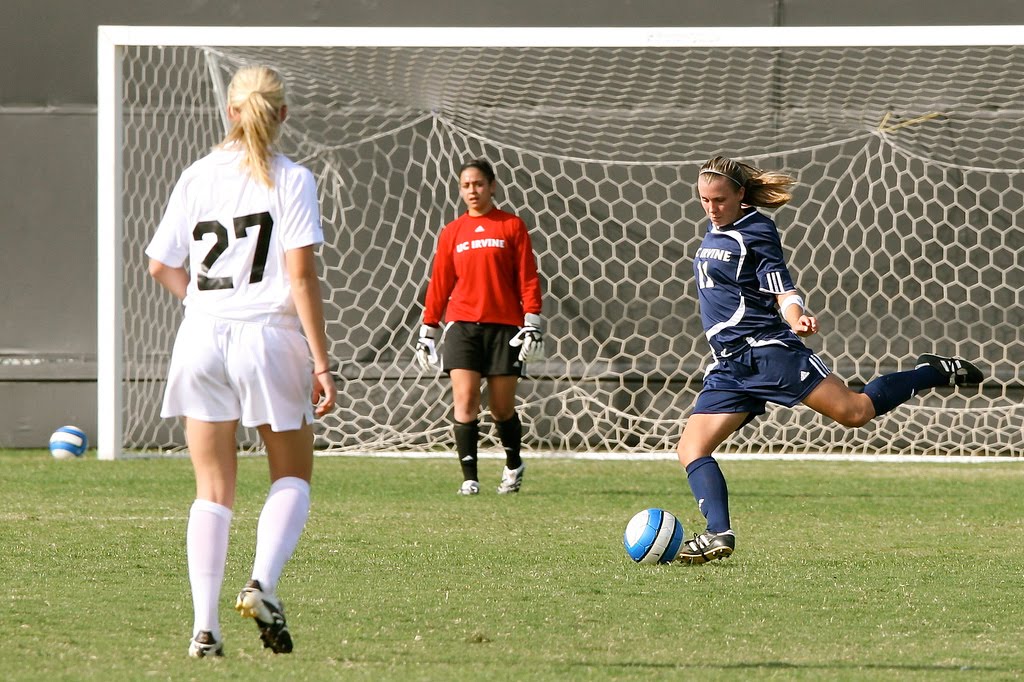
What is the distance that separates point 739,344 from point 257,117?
250 cm

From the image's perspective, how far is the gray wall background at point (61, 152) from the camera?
10.7 meters

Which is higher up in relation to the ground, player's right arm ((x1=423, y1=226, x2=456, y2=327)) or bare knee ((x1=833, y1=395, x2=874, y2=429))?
player's right arm ((x1=423, y1=226, x2=456, y2=327))

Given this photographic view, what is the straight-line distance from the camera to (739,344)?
543 cm

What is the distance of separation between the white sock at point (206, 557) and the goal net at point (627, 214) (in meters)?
6.79

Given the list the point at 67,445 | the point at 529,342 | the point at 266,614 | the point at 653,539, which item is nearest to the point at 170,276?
the point at 266,614

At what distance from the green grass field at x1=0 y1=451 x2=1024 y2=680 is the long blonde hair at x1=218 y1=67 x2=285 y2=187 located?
123 cm

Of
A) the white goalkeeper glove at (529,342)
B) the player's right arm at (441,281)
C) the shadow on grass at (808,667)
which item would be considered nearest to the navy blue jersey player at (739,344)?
the shadow on grass at (808,667)

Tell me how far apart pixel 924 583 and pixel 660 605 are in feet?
3.50

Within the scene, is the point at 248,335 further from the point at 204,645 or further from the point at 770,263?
the point at 770,263

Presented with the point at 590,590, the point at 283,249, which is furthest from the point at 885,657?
the point at 283,249

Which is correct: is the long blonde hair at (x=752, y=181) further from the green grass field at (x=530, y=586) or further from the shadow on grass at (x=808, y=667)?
the shadow on grass at (x=808, y=667)

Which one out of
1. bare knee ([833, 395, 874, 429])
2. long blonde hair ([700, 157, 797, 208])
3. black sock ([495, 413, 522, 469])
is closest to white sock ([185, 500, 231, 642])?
long blonde hair ([700, 157, 797, 208])

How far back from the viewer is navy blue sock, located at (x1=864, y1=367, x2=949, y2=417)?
18.9 ft

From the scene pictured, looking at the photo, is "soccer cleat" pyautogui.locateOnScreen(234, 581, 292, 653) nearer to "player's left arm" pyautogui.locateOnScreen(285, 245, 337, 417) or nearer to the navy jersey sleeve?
"player's left arm" pyautogui.locateOnScreen(285, 245, 337, 417)
